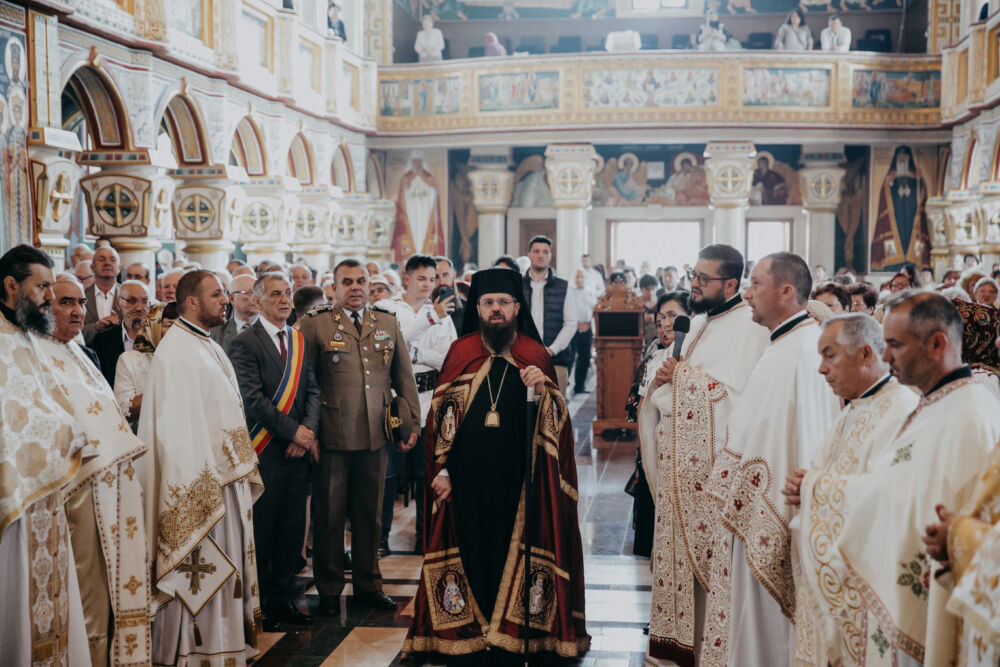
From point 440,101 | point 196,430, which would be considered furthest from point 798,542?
point 440,101

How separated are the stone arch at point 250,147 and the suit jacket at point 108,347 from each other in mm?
8079

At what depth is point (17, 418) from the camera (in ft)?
11.0

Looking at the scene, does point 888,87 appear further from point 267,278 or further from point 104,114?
point 267,278

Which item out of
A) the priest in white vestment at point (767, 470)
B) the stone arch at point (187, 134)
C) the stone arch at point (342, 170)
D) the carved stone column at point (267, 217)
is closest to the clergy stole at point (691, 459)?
the priest in white vestment at point (767, 470)

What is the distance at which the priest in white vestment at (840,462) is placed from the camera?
2754 mm

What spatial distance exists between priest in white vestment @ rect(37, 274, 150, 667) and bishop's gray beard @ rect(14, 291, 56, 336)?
8 centimetres

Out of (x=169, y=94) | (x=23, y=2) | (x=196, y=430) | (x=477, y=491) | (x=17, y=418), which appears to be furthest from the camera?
(x=169, y=94)

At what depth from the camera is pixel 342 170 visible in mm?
17609

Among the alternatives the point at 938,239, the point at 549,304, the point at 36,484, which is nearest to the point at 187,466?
the point at 36,484

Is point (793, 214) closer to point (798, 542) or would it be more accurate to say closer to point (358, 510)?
point (358, 510)

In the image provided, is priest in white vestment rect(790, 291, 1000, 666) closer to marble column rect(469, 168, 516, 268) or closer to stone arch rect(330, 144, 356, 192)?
stone arch rect(330, 144, 356, 192)

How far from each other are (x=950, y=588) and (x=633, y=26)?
65.9 feet

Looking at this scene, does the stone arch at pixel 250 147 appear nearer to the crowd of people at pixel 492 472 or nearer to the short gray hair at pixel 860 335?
the crowd of people at pixel 492 472

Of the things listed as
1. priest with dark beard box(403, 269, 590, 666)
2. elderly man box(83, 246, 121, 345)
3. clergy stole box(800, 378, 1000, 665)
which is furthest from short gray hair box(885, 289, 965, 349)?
elderly man box(83, 246, 121, 345)
